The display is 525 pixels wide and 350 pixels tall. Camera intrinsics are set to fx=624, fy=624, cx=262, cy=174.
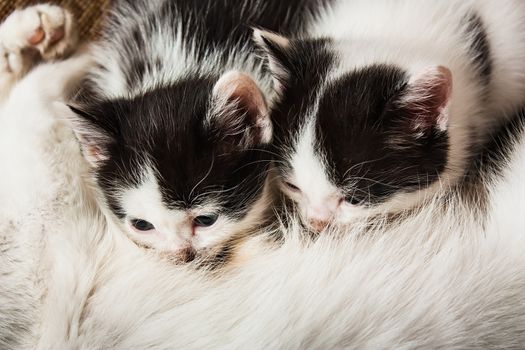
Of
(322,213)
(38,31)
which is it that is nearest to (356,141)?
(322,213)

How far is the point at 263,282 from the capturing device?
Answer: 1145 millimetres

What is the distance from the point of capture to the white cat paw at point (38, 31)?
1.49m

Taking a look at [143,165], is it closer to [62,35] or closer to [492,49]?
[62,35]

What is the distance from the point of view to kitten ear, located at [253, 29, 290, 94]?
126cm

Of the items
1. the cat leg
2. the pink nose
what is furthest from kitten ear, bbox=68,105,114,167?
the pink nose

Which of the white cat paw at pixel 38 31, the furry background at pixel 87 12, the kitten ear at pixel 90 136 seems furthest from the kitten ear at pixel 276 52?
the furry background at pixel 87 12

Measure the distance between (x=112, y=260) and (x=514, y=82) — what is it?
3.39 ft

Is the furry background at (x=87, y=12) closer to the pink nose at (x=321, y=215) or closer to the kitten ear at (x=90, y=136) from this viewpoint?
the kitten ear at (x=90, y=136)

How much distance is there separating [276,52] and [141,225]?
45 cm

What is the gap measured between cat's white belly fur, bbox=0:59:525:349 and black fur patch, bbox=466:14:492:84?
23 cm

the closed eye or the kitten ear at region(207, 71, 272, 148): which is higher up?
the kitten ear at region(207, 71, 272, 148)

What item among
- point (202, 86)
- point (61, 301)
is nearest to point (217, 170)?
point (202, 86)

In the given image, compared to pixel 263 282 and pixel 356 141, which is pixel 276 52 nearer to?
pixel 356 141

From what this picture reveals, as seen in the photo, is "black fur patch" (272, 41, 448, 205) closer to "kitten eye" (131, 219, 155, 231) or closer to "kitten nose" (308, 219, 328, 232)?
"kitten nose" (308, 219, 328, 232)
